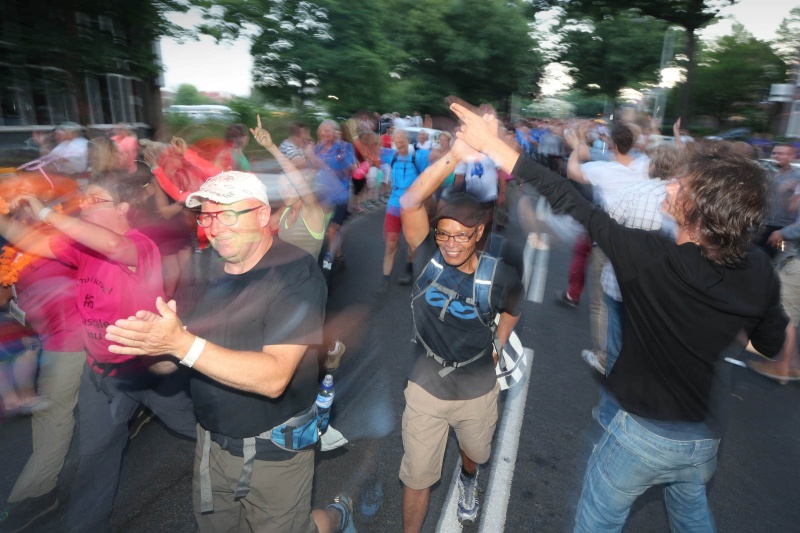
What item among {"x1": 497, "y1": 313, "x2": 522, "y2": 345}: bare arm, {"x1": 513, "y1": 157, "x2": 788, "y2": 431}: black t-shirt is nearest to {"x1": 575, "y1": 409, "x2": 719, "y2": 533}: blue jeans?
{"x1": 513, "y1": 157, "x2": 788, "y2": 431}: black t-shirt

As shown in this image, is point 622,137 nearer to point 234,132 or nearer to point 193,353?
point 193,353

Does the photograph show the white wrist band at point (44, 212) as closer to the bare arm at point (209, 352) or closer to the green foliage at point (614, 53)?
the bare arm at point (209, 352)

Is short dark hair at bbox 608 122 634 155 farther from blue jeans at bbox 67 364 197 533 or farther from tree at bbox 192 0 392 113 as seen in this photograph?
tree at bbox 192 0 392 113

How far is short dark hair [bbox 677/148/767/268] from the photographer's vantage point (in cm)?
176

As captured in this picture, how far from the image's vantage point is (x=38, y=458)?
3.00 meters

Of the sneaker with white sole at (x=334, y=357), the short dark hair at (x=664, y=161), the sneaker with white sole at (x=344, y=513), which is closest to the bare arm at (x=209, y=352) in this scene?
the sneaker with white sole at (x=344, y=513)

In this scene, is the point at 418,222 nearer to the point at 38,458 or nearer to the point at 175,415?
the point at 175,415

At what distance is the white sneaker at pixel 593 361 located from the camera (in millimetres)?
5052

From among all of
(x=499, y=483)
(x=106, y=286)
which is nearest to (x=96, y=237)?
(x=106, y=286)

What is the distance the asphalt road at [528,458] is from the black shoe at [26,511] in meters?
0.07

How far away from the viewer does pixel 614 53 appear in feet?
129

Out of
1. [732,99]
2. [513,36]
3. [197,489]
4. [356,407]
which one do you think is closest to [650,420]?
[197,489]

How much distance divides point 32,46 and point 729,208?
35.1ft

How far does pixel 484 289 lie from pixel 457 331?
0.83ft
